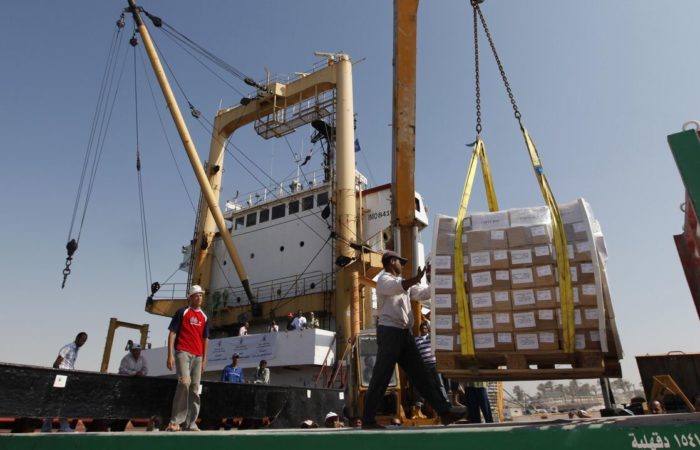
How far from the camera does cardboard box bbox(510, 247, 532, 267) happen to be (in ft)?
11.8

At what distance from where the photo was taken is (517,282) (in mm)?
3576

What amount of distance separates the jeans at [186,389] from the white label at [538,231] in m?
4.20

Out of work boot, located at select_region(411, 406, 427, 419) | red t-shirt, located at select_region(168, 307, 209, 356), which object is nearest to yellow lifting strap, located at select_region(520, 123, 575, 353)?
work boot, located at select_region(411, 406, 427, 419)

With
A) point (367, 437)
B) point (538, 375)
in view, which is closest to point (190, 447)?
point (367, 437)

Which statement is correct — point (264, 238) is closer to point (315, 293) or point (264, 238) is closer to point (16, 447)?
point (315, 293)

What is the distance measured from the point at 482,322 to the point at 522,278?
0.45 metres

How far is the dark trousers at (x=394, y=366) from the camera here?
3840mm

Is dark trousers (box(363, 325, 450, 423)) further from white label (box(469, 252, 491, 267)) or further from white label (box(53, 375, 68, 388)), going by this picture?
white label (box(53, 375, 68, 388))

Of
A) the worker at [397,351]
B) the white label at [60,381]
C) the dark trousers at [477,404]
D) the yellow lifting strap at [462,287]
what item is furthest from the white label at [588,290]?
the white label at [60,381]

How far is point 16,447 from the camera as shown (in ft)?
11.1

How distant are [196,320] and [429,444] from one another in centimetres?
427

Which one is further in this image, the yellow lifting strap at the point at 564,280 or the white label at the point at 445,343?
the white label at the point at 445,343

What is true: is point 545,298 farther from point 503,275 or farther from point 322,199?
point 322,199

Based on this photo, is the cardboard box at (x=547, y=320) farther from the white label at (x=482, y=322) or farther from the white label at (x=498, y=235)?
the white label at (x=498, y=235)
